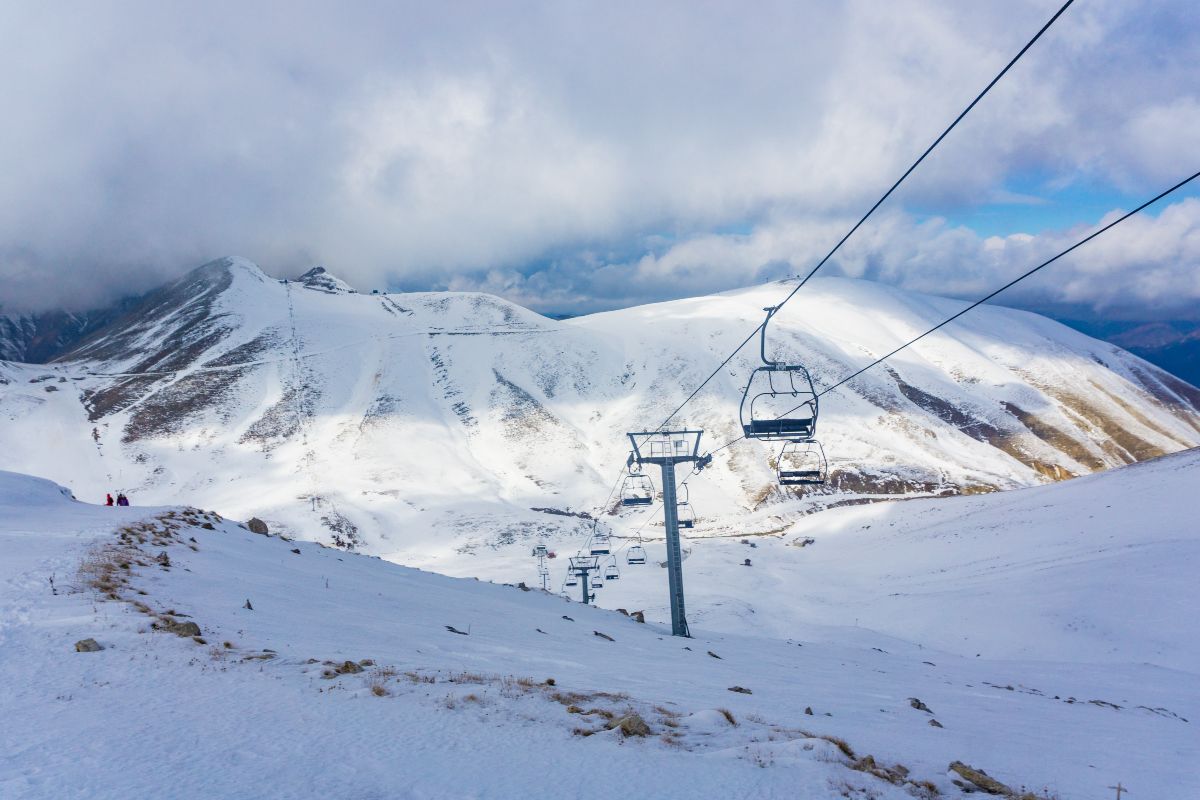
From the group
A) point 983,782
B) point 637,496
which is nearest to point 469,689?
point 983,782

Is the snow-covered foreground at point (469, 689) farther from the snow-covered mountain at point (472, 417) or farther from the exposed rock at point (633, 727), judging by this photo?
the snow-covered mountain at point (472, 417)

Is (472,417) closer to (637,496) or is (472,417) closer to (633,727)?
(637,496)

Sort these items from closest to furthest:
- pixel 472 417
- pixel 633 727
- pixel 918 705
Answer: pixel 633 727
pixel 918 705
pixel 472 417

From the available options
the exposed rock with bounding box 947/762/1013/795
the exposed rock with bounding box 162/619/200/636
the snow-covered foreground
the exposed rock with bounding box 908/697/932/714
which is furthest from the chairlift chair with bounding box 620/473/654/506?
the exposed rock with bounding box 947/762/1013/795

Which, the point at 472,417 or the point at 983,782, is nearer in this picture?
the point at 983,782

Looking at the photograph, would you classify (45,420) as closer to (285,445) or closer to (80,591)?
(285,445)

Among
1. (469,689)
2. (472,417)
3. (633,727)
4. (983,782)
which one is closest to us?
(633,727)
